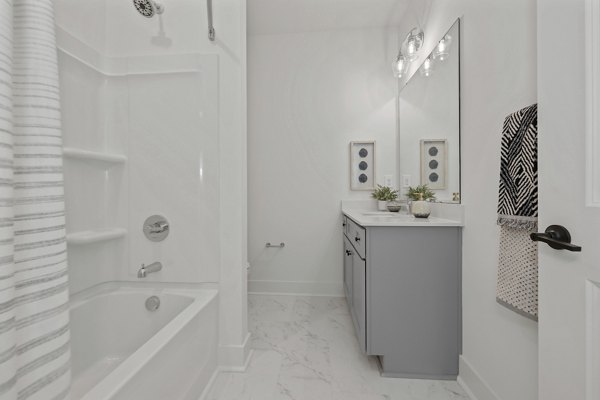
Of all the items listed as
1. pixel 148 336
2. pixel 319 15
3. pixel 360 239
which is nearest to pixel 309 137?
pixel 319 15

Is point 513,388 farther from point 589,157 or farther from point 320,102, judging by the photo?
point 320,102

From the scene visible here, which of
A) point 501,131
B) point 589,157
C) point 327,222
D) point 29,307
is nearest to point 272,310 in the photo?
point 327,222

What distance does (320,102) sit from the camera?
2.70 meters

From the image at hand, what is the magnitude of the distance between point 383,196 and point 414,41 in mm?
1242

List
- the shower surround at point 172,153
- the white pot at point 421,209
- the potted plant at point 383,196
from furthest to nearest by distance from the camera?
the potted plant at point 383,196
the white pot at point 421,209
the shower surround at point 172,153

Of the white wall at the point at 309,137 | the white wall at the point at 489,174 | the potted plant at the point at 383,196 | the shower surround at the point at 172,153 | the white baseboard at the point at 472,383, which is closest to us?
the white wall at the point at 489,174

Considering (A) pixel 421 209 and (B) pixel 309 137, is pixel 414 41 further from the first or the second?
(A) pixel 421 209

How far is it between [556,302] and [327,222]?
6.72ft

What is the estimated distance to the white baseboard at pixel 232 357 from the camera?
5.11ft

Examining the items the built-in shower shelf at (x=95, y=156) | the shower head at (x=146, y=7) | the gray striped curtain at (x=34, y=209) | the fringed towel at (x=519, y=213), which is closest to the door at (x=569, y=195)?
the fringed towel at (x=519, y=213)

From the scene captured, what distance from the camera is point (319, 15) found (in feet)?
8.10

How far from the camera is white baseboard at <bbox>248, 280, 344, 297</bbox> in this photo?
271 centimetres

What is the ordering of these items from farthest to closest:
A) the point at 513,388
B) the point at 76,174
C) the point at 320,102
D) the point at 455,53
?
the point at 320,102, the point at 455,53, the point at 76,174, the point at 513,388

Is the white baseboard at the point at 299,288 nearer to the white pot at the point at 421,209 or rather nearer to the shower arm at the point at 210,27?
the white pot at the point at 421,209
